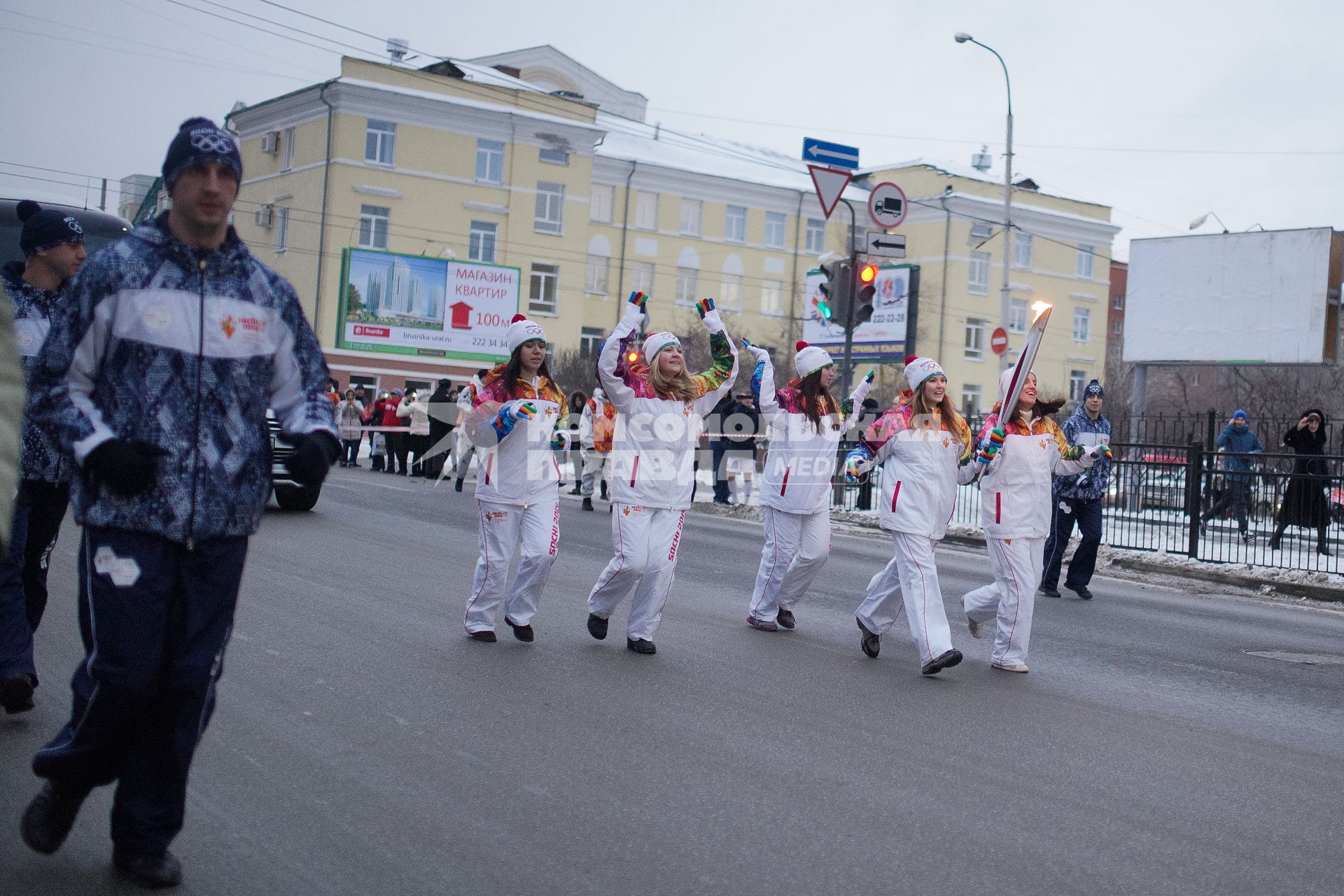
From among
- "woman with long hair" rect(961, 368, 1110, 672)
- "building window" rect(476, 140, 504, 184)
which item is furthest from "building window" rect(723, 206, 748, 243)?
"woman with long hair" rect(961, 368, 1110, 672)

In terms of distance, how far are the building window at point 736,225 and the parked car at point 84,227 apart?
45.2m

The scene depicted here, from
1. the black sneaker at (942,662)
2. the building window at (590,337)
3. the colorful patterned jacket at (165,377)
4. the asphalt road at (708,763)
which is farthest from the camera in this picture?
the building window at (590,337)

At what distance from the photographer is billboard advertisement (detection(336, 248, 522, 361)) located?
44000 millimetres

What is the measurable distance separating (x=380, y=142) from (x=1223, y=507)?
37.7 meters

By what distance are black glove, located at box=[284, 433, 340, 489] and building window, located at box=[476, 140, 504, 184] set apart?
47.0m

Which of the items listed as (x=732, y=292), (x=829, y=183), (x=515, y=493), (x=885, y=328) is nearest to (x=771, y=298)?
(x=732, y=292)

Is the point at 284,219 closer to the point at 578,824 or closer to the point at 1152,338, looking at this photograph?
the point at 1152,338

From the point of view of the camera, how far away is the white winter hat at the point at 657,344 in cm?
767

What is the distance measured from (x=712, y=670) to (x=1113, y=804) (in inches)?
105

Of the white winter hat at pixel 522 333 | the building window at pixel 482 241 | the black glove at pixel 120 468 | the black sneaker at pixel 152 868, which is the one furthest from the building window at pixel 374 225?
the black glove at pixel 120 468

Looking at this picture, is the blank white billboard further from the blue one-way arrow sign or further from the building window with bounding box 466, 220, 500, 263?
the building window with bounding box 466, 220, 500, 263

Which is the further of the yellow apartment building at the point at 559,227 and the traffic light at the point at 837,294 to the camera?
the yellow apartment building at the point at 559,227

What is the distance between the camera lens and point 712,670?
7.29 m

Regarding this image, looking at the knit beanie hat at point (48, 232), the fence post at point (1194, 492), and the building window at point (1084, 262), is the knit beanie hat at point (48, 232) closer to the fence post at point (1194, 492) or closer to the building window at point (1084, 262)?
the fence post at point (1194, 492)
